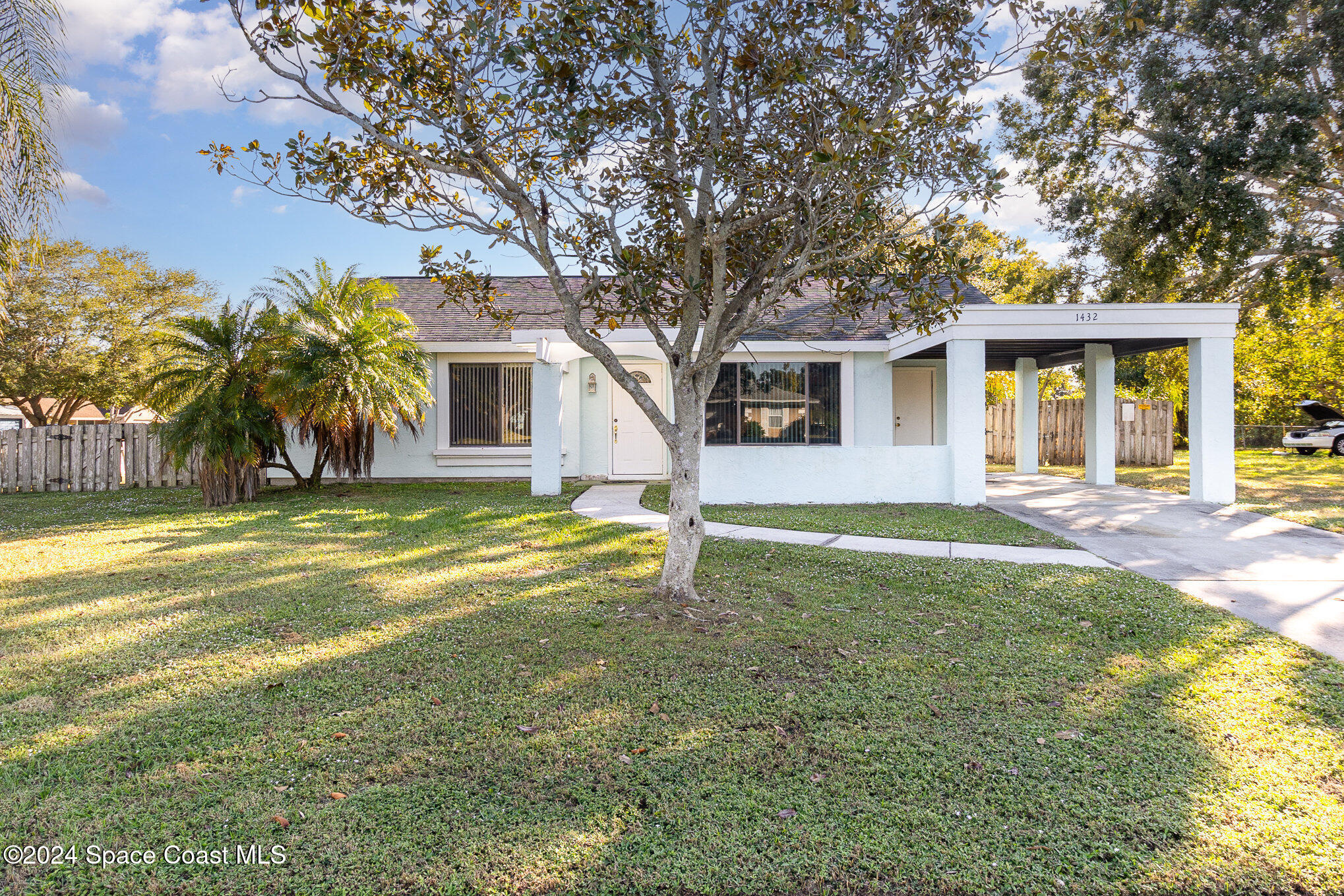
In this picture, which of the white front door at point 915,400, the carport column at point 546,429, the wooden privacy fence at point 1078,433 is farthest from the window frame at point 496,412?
the wooden privacy fence at point 1078,433

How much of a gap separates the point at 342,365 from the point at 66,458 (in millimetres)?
8580

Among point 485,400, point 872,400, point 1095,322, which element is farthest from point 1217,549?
point 485,400

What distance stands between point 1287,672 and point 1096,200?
A: 16.0 metres

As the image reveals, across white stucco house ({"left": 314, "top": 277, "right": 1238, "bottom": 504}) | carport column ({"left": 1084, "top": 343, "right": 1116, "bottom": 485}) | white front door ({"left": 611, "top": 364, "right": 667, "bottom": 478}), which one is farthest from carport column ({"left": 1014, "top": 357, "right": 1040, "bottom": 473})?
white front door ({"left": 611, "top": 364, "right": 667, "bottom": 478})

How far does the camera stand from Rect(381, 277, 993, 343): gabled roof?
1344 centimetres

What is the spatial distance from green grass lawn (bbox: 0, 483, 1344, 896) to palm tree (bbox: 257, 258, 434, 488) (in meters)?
5.01

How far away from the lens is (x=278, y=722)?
3.36m

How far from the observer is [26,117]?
297 inches

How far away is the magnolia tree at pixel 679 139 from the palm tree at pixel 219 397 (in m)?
6.47

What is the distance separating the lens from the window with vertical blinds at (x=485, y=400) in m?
14.9

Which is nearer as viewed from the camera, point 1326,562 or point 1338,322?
point 1326,562

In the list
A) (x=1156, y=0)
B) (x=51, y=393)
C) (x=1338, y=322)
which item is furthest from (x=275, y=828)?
(x=1338, y=322)

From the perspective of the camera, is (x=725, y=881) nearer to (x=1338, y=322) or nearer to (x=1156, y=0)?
(x=1156, y=0)

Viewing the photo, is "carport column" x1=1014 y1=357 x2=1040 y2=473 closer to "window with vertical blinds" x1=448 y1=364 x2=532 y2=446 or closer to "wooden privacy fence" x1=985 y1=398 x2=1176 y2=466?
"wooden privacy fence" x1=985 y1=398 x2=1176 y2=466
